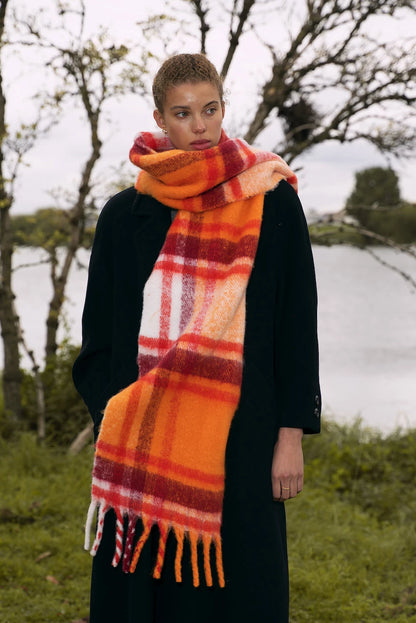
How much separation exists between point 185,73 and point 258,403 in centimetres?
94

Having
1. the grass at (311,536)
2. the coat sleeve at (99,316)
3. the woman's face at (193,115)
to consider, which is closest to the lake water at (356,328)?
the grass at (311,536)

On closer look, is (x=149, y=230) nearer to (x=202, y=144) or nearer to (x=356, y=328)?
(x=202, y=144)

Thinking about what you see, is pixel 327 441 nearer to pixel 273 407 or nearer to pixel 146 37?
pixel 146 37

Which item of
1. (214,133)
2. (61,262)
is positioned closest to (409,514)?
(61,262)

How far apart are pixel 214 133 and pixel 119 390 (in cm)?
79

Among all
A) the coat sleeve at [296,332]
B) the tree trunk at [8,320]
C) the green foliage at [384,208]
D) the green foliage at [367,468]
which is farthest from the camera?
the green foliage at [384,208]

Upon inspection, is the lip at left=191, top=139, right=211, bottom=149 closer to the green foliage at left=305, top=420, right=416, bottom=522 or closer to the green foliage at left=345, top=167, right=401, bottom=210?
the green foliage at left=305, top=420, right=416, bottom=522

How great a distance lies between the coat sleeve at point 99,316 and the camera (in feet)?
6.81

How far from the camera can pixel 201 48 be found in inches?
202

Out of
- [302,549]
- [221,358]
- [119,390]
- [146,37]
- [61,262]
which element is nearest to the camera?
[221,358]

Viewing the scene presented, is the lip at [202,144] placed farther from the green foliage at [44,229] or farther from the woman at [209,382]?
the green foliage at [44,229]

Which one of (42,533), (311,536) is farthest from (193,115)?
(311,536)

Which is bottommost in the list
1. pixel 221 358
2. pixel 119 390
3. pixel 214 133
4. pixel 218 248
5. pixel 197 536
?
pixel 197 536

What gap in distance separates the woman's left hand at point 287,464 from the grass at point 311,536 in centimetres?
178
